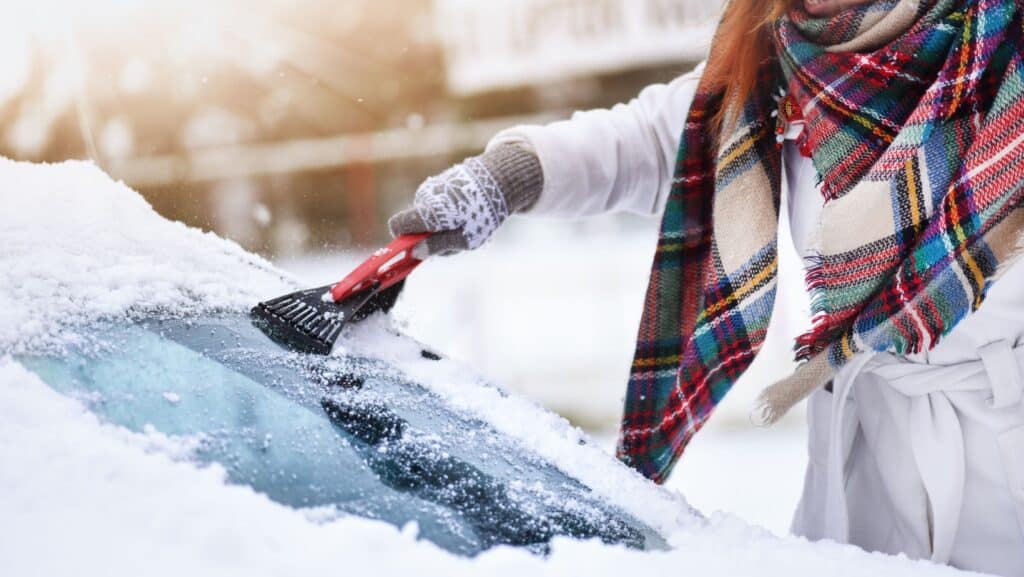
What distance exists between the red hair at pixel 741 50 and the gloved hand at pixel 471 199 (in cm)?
24

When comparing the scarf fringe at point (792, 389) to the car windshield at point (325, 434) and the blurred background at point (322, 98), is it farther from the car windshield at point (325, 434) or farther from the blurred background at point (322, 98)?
the car windshield at point (325, 434)

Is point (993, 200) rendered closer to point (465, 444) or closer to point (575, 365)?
point (465, 444)

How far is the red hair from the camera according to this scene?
3.36 ft

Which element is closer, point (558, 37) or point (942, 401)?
point (942, 401)

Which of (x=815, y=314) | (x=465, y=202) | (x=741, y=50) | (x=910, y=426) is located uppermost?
(x=741, y=50)

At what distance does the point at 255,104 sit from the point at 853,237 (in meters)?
0.75

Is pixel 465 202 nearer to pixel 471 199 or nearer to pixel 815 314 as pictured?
pixel 471 199

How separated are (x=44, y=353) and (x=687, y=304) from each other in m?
0.75

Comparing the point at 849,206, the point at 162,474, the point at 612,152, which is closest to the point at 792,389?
the point at 849,206

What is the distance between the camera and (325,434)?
0.58 meters

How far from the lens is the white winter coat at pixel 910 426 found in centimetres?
85

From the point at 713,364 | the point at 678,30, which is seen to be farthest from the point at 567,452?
the point at 678,30

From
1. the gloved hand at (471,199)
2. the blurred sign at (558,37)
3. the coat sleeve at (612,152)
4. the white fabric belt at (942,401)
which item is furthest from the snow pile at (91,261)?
the blurred sign at (558,37)

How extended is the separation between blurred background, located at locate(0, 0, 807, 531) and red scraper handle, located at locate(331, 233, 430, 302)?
0.04m
